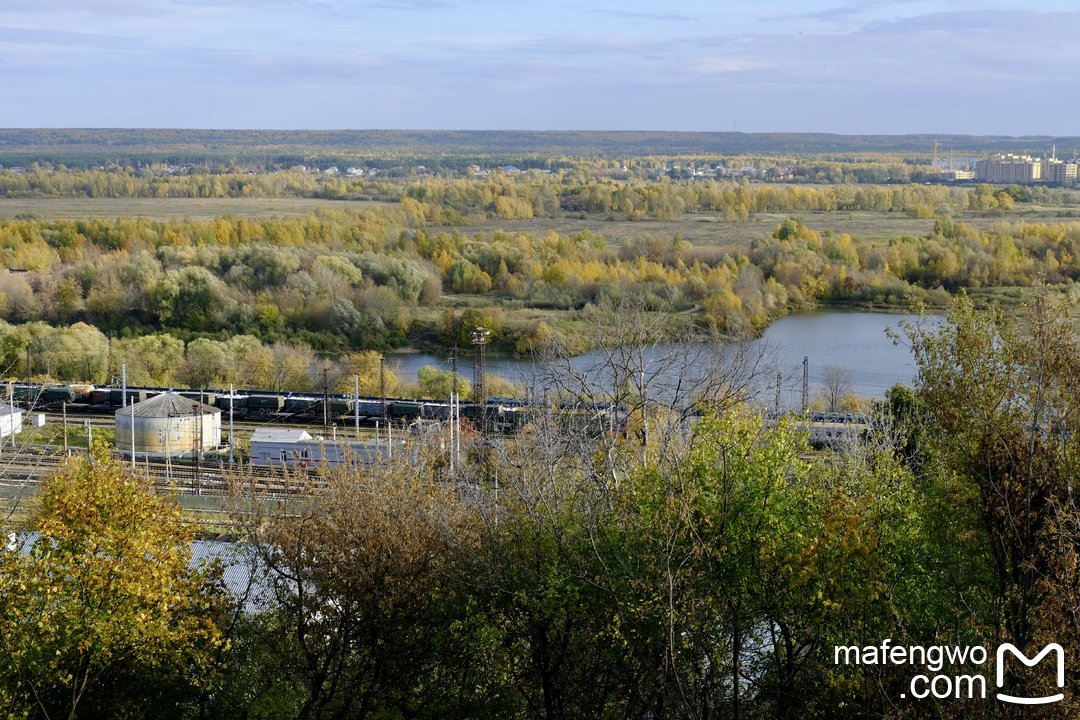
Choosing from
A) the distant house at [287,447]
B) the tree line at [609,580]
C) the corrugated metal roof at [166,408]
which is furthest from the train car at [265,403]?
the tree line at [609,580]

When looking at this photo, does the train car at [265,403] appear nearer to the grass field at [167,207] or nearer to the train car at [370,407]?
the train car at [370,407]

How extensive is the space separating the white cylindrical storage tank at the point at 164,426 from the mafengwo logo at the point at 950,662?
30.8 ft

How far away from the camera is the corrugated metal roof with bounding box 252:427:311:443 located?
39.1ft

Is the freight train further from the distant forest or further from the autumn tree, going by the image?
the distant forest

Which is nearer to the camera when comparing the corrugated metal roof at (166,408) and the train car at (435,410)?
the corrugated metal roof at (166,408)

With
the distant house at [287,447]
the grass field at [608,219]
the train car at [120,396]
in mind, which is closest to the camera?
the distant house at [287,447]

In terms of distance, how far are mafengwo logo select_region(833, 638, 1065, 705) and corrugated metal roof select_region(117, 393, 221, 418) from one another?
31.5ft

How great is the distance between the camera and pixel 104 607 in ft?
12.2

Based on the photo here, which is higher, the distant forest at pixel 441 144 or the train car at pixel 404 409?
the distant forest at pixel 441 144

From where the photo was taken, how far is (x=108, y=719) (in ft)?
13.5

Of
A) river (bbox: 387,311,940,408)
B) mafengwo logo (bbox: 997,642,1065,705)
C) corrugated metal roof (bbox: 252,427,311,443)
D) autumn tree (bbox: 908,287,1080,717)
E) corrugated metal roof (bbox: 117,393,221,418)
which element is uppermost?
autumn tree (bbox: 908,287,1080,717)

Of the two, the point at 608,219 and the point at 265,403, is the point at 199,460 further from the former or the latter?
the point at 608,219

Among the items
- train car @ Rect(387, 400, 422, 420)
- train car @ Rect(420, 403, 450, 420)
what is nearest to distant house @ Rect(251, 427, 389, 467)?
train car @ Rect(420, 403, 450, 420)

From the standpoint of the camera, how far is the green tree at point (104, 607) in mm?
3676
